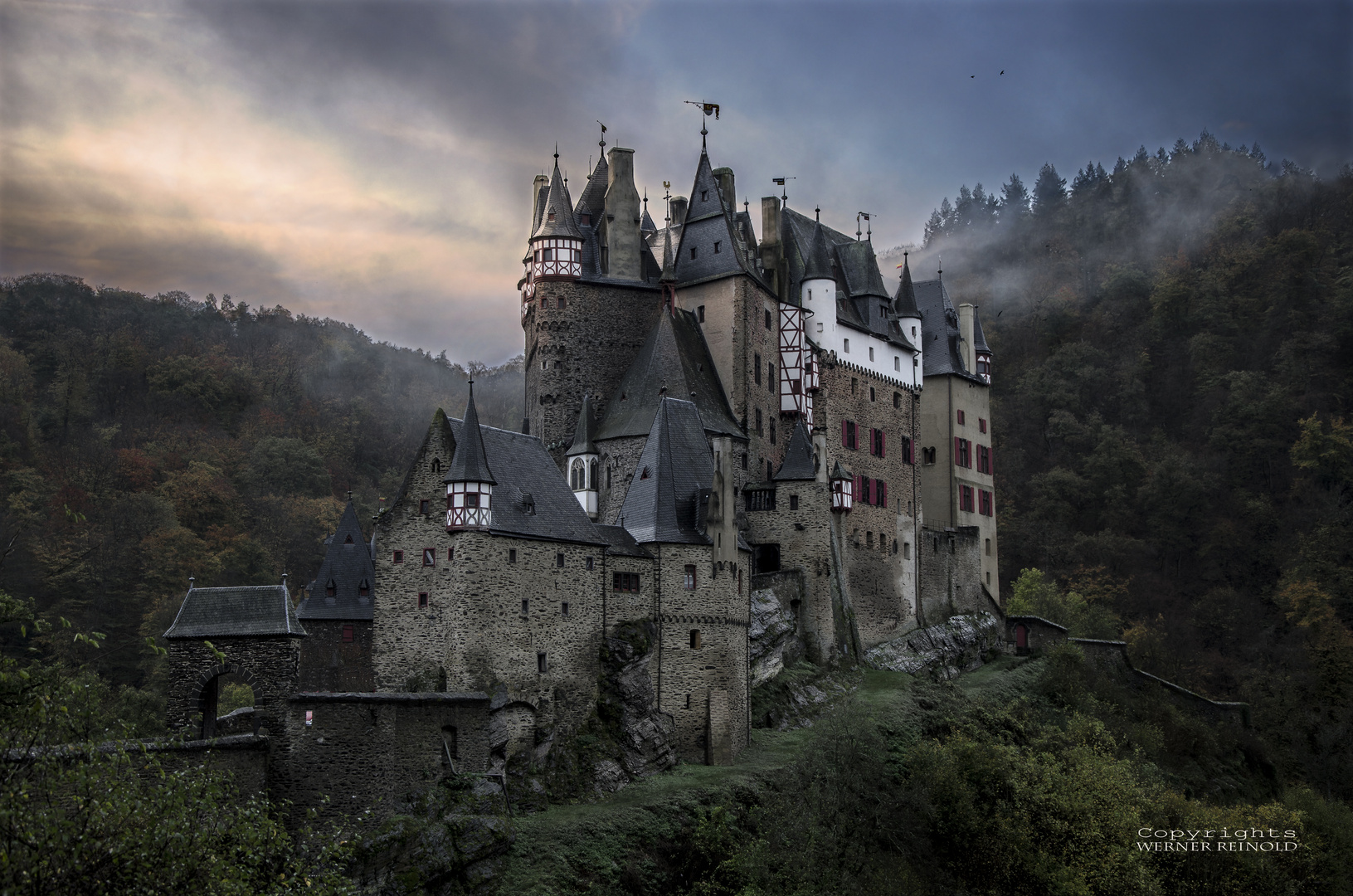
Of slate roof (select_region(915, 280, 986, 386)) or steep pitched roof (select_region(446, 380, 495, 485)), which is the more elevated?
slate roof (select_region(915, 280, 986, 386))

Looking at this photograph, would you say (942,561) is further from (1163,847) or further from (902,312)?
(1163,847)

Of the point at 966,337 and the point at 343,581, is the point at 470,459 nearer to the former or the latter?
the point at 343,581

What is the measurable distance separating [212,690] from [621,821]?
35.1 ft

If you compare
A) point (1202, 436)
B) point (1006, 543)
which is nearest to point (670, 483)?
point (1006, 543)

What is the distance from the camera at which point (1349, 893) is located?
1768 inches

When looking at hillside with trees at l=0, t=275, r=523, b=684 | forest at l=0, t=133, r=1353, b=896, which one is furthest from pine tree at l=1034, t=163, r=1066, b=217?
hillside with trees at l=0, t=275, r=523, b=684

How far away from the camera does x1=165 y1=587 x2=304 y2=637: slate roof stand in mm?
32312

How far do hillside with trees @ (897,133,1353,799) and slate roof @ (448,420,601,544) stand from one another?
113 feet

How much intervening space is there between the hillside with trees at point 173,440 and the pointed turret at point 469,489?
24122 mm

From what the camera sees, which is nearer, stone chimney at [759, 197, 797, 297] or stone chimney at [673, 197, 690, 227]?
stone chimney at [759, 197, 797, 297]

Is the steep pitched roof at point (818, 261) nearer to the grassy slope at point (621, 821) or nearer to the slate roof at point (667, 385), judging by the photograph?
the slate roof at point (667, 385)

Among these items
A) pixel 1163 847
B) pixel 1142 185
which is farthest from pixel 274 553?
pixel 1142 185

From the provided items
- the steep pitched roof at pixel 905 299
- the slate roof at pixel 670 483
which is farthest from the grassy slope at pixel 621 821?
the steep pitched roof at pixel 905 299

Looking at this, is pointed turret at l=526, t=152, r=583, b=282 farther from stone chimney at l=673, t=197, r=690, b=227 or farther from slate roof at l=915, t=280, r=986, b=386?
slate roof at l=915, t=280, r=986, b=386
